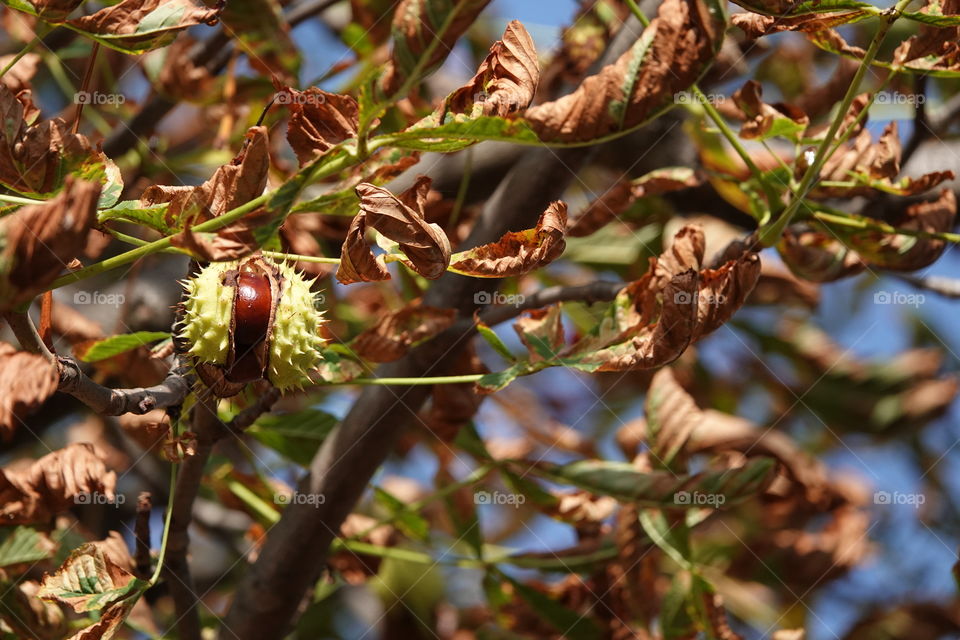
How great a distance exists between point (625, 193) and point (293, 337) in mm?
804

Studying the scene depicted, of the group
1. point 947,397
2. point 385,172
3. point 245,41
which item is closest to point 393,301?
Answer: point 245,41

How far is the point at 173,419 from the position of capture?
1336mm

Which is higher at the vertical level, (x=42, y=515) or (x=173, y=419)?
(x=173, y=419)

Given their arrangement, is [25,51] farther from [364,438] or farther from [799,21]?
[799,21]

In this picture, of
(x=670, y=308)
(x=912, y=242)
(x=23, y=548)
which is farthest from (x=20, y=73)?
(x=912, y=242)

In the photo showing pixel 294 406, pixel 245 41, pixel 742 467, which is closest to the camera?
pixel 742 467

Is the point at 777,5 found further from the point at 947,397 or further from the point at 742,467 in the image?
the point at 947,397

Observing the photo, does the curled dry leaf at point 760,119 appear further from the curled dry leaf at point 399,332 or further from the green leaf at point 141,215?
the green leaf at point 141,215

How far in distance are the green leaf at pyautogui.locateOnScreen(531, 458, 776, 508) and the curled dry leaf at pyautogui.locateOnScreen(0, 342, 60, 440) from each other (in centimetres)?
105

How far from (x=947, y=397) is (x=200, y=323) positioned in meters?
2.72

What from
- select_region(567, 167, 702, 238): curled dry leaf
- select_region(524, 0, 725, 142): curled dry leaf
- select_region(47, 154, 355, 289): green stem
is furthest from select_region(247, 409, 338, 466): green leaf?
select_region(524, 0, 725, 142): curled dry leaf

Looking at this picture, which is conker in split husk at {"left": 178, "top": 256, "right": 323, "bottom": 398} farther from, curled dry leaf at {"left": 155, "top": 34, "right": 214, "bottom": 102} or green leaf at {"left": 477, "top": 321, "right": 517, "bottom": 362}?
curled dry leaf at {"left": 155, "top": 34, "right": 214, "bottom": 102}

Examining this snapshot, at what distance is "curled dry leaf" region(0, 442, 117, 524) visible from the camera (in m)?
1.55

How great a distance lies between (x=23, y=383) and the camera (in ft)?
3.23
